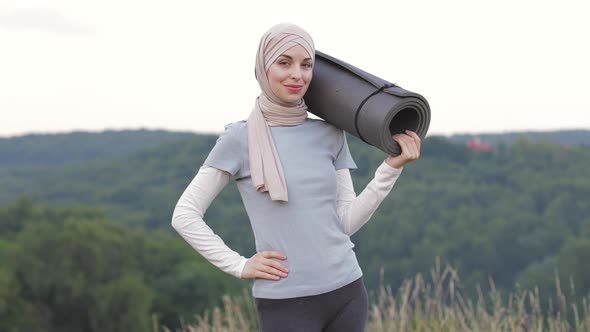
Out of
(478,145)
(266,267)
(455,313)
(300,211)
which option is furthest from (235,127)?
(478,145)

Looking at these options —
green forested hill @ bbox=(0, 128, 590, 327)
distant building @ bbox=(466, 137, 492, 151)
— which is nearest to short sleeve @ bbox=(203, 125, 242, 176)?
green forested hill @ bbox=(0, 128, 590, 327)

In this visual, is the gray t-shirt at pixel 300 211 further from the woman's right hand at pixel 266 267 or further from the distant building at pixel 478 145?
the distant building at pixel 478 145

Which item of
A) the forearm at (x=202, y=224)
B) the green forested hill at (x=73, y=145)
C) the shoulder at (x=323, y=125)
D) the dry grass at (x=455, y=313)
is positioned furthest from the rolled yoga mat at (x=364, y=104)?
the green forested hill at (x=73, y=145)

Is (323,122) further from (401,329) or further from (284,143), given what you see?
(401,329)

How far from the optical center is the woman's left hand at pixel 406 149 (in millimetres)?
2510

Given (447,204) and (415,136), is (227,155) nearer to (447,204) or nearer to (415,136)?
(415,136)

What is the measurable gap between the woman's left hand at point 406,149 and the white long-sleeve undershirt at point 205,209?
31 millimetres

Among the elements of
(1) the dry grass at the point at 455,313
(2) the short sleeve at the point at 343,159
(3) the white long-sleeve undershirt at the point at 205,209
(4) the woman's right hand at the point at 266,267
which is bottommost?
(1) the dry grass at the point at 455,313

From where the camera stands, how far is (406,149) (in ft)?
8.24

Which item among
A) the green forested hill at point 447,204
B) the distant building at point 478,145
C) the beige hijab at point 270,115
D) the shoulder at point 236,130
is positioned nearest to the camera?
the beige hijab at point 270,115

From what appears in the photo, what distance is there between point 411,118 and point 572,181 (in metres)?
70.9

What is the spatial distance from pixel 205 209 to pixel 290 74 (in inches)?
19.5

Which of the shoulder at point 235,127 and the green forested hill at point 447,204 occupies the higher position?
the shoulder at point 235,127

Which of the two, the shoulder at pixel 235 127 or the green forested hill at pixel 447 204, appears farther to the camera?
the green forested hill at pixel 447 204
